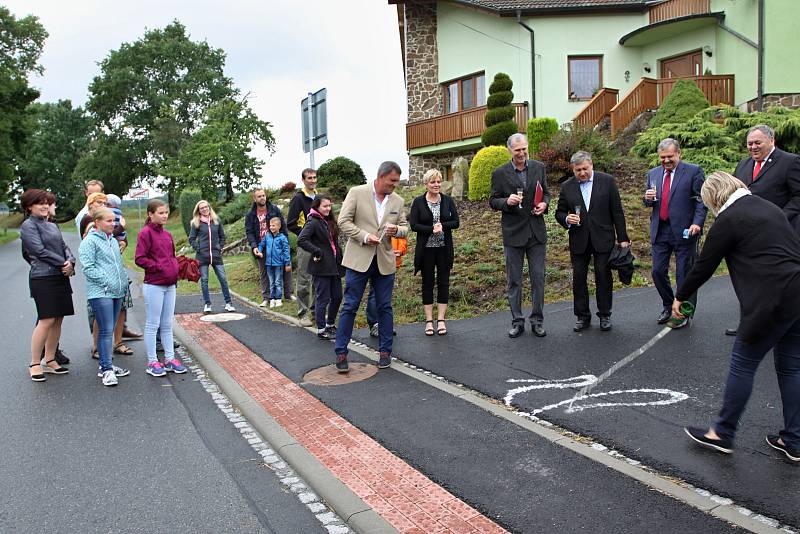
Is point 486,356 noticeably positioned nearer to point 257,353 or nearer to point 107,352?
point 257,353

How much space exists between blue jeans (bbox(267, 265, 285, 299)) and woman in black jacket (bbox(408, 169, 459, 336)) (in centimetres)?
400

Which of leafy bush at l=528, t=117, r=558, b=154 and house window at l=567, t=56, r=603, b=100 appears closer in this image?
leafy bush at l=528, t=117, r=558, b=154

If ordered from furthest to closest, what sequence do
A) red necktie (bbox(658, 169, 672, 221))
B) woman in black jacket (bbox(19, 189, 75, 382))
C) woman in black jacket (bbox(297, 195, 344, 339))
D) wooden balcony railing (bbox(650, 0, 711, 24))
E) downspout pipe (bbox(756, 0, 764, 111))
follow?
1. wooden balcony railing (bbox(650, 0, 711, 24))
2. downspout pipe (bbox(756, 0, 764, 111))
3. woman in black jacket (bbox(297, 195, 344, 339))
4. red necktie (bbox(658, 169, 672, 221))
5. woman in black jacket (bbox(19, 189, 75, 382))

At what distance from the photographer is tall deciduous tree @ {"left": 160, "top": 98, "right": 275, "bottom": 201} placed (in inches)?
1471

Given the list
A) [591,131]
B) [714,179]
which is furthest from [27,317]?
[591,131]

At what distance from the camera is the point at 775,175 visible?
21.0 ft

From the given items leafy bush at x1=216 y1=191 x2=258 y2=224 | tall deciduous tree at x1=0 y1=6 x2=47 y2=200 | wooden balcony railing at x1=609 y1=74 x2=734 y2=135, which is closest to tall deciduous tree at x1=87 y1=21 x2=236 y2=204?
tall deciduous tree at x1=0 y1=6 x2=47 y2=200

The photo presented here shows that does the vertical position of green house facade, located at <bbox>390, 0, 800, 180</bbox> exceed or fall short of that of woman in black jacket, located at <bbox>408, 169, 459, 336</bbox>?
it exceeds it

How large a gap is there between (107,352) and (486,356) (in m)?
3.90

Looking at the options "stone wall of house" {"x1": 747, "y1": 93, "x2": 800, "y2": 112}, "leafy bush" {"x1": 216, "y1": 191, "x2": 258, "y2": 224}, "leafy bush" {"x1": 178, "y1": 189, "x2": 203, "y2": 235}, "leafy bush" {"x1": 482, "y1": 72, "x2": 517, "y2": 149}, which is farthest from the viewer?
"leafy bush" {"x1": 178, "y1": 189, "x2": 203, "y2": 235}

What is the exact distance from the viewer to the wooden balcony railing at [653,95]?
20703 mm

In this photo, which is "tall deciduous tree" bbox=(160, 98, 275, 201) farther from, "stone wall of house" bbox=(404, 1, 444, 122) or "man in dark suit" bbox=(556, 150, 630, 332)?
"man in dark suit" bbox=(556, 150, 630, 332)

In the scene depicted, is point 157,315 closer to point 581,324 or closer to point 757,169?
point 581,324

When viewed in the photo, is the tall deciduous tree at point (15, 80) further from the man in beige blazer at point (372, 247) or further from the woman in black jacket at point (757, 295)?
the woman in black jacket at point (757, 295)
